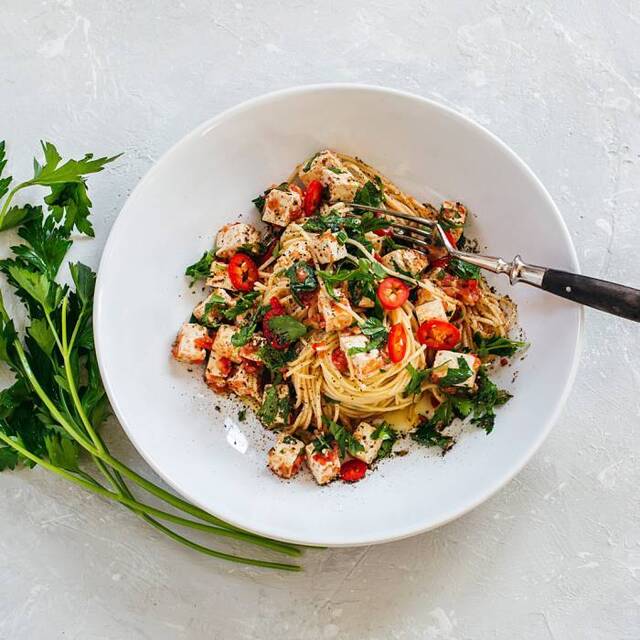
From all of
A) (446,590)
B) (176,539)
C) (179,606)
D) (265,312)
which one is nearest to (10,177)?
(265,312)

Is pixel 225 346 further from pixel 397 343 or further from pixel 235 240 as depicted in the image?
pixel 397 343

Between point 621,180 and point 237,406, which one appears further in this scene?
point 621,180

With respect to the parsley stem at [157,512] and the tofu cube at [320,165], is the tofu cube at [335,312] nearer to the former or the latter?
the tofu cube at [320,165]

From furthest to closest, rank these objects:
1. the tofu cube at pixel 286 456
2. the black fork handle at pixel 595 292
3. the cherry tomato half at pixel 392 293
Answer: the cherry tomato half at pixel 392 293 → the tofu cube at pixel 286 456 → the black fork handle at pixel 595 292

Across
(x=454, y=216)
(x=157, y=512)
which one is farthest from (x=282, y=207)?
(x=157, y=512)

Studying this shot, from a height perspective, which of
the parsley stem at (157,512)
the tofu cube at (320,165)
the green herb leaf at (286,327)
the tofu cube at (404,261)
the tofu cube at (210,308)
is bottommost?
the parsley stem at (157,512)

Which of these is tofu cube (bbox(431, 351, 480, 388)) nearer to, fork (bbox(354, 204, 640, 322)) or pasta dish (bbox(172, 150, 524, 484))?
pasta dish (bbox(172, 150, 524, 484))

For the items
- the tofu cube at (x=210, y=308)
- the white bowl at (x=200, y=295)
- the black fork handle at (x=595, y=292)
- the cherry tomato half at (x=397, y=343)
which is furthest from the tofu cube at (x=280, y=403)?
A: the black fork handle at (x=595, y=292)

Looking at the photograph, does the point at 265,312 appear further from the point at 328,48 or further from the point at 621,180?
the point at 621,180
